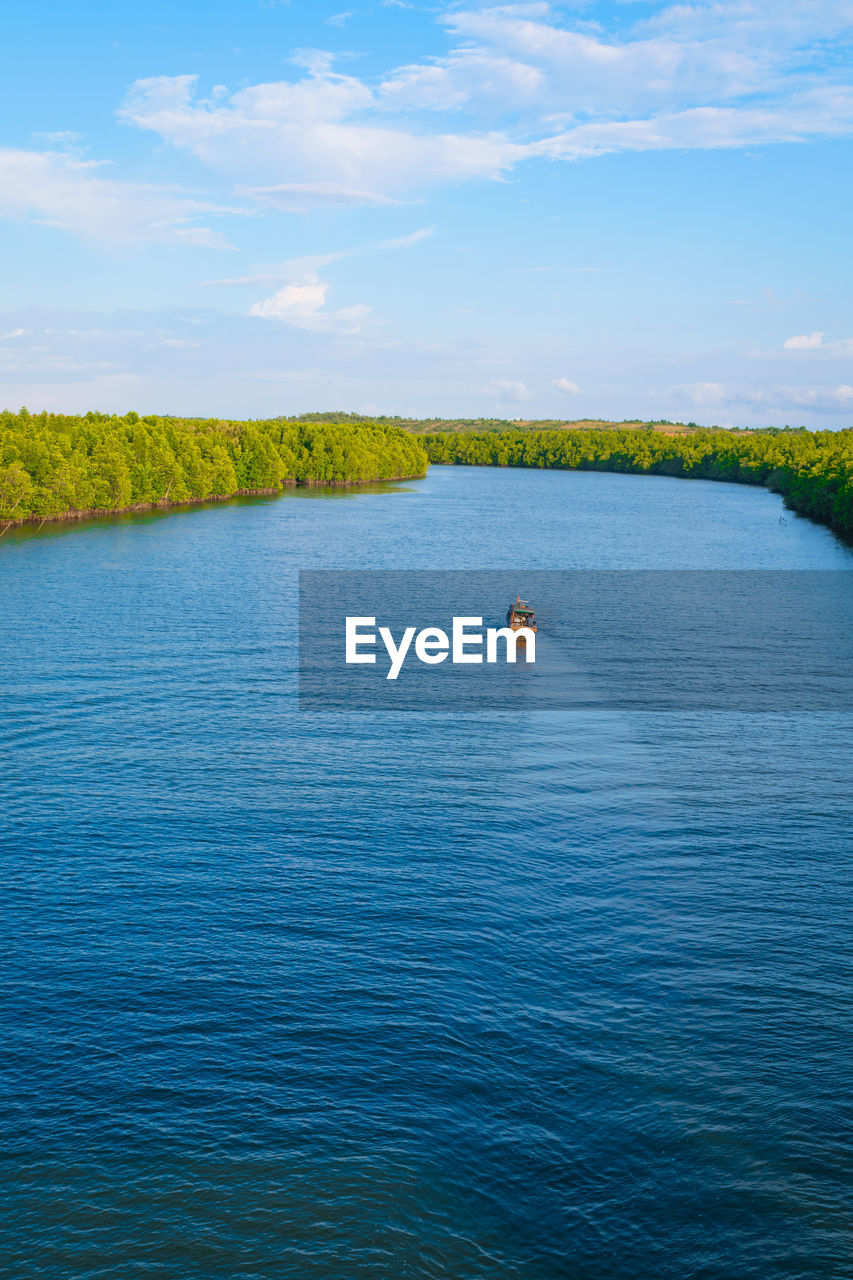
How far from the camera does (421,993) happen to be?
37.5 metres

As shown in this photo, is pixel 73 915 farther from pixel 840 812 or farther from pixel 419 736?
pixel 840 812

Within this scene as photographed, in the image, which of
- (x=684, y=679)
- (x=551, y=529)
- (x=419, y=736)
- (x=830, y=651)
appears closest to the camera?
(x=419, y=736)

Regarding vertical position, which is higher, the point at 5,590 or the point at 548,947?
the point at 5,590

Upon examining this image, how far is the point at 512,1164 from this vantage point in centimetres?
2967

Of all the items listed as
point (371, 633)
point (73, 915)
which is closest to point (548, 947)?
point (73, 915)

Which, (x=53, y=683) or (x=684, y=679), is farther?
(x=684, y=679)

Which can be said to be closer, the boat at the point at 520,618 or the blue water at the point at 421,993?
the blue water at the point at 421,993

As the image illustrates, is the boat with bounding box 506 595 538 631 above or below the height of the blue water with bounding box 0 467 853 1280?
above

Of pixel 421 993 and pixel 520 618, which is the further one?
pixel 520 618

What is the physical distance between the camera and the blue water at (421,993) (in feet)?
90.7

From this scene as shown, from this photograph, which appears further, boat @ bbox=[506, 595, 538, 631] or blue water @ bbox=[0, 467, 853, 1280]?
boat @ bbox=[506, 595, 538, 631]

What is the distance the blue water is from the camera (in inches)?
→ 1088

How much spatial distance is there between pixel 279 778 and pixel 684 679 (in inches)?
1450

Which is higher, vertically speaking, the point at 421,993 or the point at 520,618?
the point at 520,618
